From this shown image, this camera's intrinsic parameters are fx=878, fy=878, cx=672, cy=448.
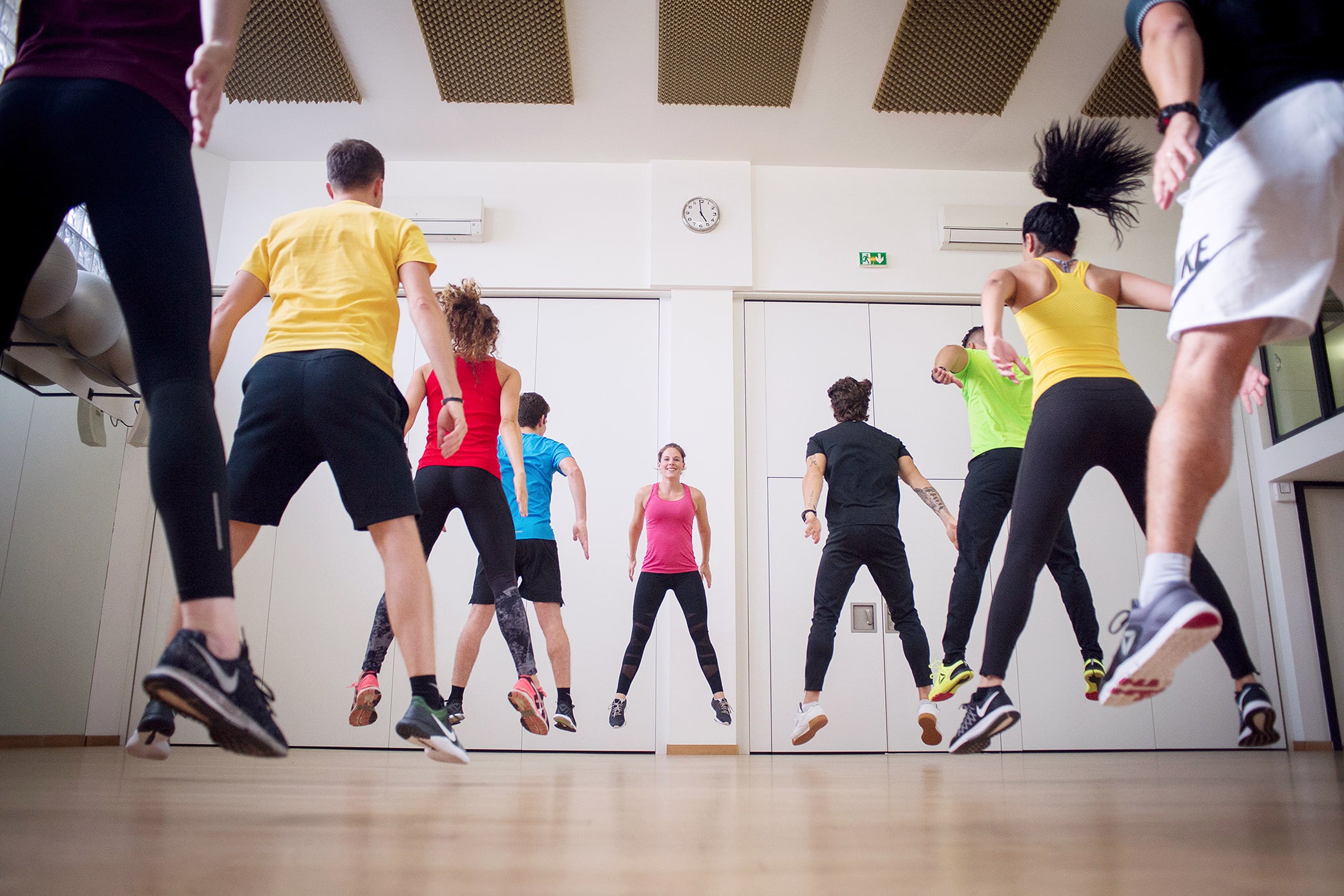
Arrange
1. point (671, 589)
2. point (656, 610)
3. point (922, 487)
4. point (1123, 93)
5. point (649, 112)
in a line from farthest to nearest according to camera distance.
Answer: point (649, 112)
point (1123, 93)
point (671, 589)
point (656, 610)
point (922, 487)

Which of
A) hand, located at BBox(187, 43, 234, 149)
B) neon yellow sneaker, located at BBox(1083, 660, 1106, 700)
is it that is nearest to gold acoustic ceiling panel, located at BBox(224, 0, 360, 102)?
hand, located at BBox(187, 43, 234, 149)

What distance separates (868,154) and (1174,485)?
5.37 meters

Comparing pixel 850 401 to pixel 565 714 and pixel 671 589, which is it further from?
pixel 565 714

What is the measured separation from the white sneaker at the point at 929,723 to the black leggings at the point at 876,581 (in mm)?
115

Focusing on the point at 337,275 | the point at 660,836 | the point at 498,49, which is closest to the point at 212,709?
the point at 660,836

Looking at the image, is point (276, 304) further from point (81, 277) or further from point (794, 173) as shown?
point (794, 173)

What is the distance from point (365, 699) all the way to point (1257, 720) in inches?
104

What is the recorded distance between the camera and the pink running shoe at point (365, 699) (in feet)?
10.0

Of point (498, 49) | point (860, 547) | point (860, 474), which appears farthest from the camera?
point (498, 49)

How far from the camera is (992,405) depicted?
368 centimetres

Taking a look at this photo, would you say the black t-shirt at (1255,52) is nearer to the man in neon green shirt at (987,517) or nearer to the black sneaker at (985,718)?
the black sneaker at (985,718)

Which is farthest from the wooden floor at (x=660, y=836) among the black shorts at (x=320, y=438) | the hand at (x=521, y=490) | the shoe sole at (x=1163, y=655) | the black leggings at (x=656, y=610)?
the black leggings at (x=656, y=610)

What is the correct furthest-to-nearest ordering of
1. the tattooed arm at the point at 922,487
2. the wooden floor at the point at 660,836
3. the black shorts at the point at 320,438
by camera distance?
the tattooed arm at the point at 922,487 → the black shorts at the point at 320,438 → the wooden floor at the point at 660,836

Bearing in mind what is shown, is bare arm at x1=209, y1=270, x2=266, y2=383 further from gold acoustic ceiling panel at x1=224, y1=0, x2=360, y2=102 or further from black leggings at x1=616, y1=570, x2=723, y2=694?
gold acoustic ceiling panel at x1=224, y1=0, x2=360, y2=102
